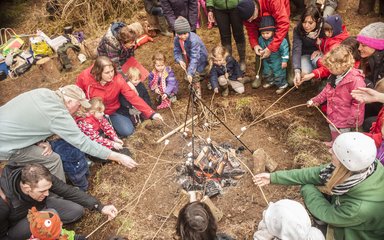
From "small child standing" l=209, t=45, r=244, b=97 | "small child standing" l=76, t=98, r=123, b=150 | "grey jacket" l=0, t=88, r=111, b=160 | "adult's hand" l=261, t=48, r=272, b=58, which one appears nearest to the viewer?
"grey jacket" l=0, t=88, r=111, b=160

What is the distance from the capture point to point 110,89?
16.3 feet

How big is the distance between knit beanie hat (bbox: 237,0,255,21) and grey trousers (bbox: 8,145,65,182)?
11.1ft

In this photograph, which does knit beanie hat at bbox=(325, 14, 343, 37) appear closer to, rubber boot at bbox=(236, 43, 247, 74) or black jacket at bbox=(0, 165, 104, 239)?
rubber boot at bbox=(236, 43, 247, 74)

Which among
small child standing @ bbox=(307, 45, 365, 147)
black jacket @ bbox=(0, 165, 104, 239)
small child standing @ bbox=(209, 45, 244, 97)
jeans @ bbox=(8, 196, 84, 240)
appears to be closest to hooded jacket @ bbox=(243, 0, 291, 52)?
small child standing @ bbox=(209, 45, 244, 97)

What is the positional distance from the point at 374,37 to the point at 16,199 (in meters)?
4.48

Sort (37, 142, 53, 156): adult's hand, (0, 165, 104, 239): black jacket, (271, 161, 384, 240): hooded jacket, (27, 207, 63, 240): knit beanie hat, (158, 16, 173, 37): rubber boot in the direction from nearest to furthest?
1. (271, 161, 384, 240): hooded jacket
2. (27, 207, 63, 240): knit beanie hat
3. (0, 165, 104, 239): black jacket
4. (37, 142, 53, 156): adult's hand
5. (158, 16, 173, 37): rubber boot

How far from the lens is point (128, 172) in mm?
4688

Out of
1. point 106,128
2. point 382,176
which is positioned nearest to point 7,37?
point 106,128

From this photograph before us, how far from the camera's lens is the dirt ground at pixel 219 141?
13.3ft

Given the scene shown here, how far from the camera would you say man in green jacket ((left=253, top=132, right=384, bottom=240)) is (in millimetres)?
2564

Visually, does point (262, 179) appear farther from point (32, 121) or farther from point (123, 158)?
point (32, 121)

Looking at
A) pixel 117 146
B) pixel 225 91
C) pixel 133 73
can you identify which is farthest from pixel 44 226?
pixel 225 91

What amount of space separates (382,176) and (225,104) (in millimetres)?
3017

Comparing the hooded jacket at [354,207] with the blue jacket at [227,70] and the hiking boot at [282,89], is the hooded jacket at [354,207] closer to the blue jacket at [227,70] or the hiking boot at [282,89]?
the hiking boot at [282,89]
